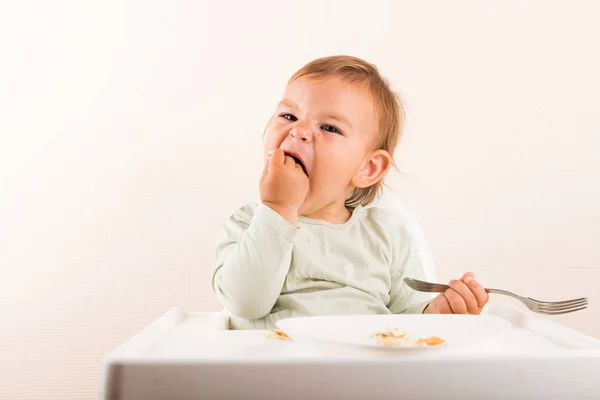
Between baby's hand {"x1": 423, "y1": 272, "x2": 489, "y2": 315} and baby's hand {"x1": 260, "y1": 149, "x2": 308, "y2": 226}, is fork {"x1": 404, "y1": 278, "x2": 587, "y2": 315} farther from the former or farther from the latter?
baby's hand {"x1": 260, "y1": 149, "x2": 308, "y2": 226}

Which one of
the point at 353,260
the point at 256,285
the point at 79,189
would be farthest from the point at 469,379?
the point at 79,189

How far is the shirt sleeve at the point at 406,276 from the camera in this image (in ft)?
3.72

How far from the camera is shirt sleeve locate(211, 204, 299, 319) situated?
0.92 metres

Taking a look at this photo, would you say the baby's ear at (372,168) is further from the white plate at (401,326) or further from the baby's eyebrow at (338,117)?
the white plate at (401,326)

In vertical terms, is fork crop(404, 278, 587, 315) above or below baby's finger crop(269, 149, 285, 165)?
below

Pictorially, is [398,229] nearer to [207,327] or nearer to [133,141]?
[207,327]

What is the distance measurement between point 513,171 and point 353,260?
3.43 feet

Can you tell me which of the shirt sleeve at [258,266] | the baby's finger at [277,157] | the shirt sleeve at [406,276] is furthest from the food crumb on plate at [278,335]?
the shirt sleeve at [406,276]

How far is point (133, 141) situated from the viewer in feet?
6.40

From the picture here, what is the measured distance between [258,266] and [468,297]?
30 cm

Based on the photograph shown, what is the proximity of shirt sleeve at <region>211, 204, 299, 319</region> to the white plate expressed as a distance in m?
0.14

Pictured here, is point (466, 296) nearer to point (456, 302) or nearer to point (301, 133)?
point (456, 302)

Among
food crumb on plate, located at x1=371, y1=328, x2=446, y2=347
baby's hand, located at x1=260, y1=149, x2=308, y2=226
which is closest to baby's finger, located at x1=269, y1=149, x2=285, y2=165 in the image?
baby's hand, located at x1=260, y1=149, x2=308, y2=226

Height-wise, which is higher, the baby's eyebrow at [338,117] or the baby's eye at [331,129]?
the baby's eyebrow at [338,117]
